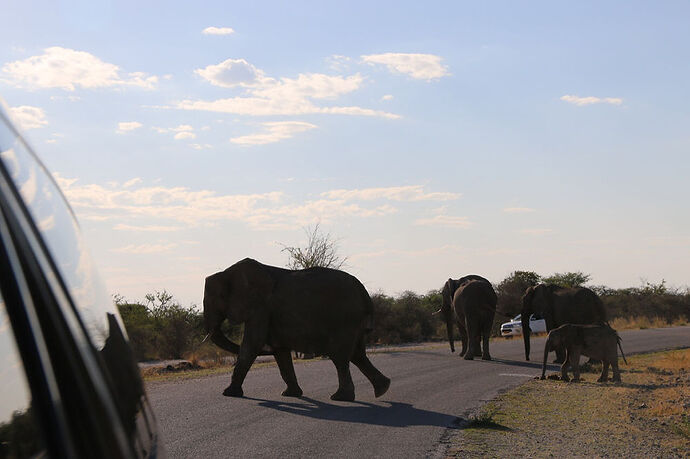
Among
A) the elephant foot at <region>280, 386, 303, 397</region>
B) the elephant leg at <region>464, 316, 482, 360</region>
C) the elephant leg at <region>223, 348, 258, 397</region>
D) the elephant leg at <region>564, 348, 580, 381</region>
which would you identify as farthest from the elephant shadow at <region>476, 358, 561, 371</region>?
the elephant leg at <region>223, 348, 258, 397</region>

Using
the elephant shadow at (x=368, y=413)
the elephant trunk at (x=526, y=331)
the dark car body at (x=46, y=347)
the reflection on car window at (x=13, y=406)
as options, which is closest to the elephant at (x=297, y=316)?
the elephant shadow at (x=368, y=413)

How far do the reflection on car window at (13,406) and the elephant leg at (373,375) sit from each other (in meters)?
12.2

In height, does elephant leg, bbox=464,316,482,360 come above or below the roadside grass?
above

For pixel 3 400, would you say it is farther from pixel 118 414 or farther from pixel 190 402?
pixel 190 402

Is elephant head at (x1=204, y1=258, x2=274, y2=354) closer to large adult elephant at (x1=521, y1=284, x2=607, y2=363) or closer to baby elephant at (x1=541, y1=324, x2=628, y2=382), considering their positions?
baby elephant at (x1=541, y1=324, x2=628, y2=382)

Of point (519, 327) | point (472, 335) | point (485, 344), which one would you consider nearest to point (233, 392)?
point (472, 335)

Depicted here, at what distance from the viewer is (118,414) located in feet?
5.19

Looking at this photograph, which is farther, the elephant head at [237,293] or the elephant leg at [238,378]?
the elephant head at [237,293]

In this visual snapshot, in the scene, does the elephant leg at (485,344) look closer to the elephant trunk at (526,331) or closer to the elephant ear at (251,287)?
the elephant trunk at (526,331)

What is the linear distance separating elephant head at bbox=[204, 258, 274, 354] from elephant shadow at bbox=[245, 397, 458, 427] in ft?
4.86

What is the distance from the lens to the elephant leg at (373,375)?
13.3 meters

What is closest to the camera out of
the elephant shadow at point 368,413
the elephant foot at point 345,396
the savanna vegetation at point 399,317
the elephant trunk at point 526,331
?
the elephant shadow at point 368,413

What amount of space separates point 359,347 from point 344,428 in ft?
13.3

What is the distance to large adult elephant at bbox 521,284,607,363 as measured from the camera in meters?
21.4
